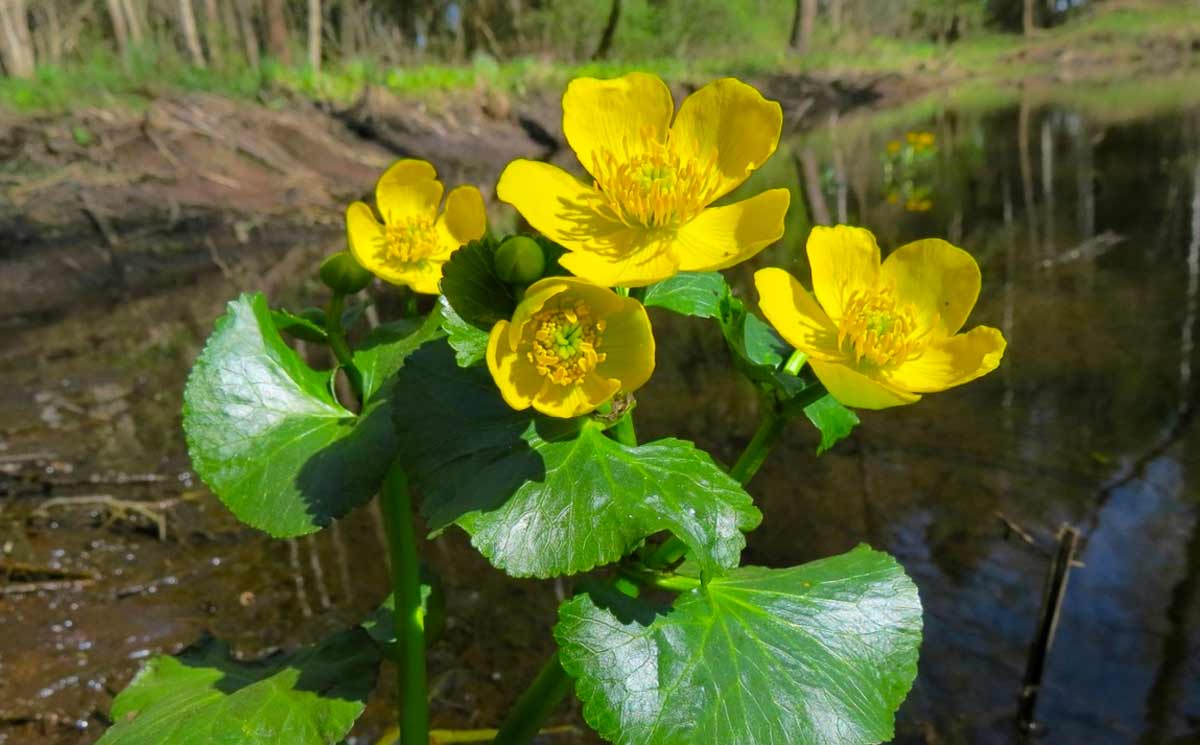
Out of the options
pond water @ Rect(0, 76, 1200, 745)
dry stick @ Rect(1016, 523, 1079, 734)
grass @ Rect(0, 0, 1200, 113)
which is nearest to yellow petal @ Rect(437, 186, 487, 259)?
pond water @ Rect(0, 76, 1200, 745)

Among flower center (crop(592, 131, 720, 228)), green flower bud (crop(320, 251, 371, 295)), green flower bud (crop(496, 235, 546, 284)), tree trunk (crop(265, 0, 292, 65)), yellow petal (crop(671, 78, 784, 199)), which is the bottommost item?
green flower bud (crop(320, 251, 371, 295))

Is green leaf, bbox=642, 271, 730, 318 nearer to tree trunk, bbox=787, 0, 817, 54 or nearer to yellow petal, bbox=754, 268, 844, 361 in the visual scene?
yellow petal, bbox=754, 268, 844, 361

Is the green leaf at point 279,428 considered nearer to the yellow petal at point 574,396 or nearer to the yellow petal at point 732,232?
the yellow petal at point 574,396

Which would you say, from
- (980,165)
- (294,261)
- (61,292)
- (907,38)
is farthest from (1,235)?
(907,38)

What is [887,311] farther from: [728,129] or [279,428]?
[279,428]

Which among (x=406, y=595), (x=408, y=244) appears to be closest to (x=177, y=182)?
(x=408, y=244)

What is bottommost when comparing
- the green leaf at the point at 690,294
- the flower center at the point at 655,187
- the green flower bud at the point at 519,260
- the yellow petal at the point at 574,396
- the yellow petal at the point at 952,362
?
the yellow petal at the point at 952,362

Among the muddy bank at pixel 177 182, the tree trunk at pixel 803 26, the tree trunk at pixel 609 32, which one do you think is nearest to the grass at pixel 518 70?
the tree trunk at pixel 609 32
